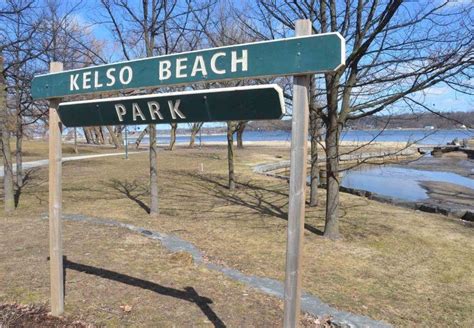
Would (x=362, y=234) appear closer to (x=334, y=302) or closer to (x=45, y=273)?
(x=334, y=302)

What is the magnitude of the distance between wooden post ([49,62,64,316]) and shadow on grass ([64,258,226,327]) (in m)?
0.90

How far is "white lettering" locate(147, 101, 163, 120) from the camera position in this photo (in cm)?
313

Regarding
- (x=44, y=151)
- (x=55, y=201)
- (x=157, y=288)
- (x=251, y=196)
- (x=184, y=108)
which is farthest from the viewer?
(x=44, y=151)

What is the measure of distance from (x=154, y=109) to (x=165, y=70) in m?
0.29

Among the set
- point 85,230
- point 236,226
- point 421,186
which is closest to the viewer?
point 85,230

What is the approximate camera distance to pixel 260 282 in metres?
4.78

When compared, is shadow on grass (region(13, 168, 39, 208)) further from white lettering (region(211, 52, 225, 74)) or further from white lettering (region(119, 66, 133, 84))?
white lettering (region(211, 52, 225, 74))

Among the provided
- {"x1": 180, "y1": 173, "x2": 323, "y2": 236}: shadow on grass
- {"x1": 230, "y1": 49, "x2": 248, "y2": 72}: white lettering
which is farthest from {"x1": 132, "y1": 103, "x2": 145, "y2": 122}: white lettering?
{"x1": 180, "y1": 173, "x2": 323, "y2": 236}: shadow on grass

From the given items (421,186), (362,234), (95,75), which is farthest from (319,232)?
(421,186)

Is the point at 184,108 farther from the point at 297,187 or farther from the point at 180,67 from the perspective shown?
the point at 297,187

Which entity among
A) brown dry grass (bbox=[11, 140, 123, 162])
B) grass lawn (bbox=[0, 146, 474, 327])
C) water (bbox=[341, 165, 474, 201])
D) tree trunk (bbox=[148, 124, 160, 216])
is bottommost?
water (bbox=[341, 165, 474, 201])

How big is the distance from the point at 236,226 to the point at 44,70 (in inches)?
210

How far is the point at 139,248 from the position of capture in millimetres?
6020

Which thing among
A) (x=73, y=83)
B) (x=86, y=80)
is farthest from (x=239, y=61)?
(x=73, y=83)
